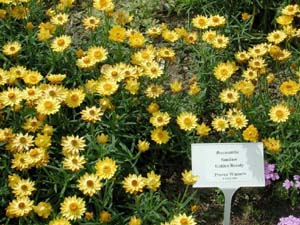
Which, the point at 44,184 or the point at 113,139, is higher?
the point at 113,139

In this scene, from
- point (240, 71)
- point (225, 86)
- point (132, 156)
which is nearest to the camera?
point (132, 156)

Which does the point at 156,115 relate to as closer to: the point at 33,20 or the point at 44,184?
the point at 44,184

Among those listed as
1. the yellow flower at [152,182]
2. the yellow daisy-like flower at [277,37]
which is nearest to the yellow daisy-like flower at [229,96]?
the yellow daisy-like flower at [277,37]

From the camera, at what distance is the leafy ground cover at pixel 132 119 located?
2918mm

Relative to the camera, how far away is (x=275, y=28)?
394 centimetres

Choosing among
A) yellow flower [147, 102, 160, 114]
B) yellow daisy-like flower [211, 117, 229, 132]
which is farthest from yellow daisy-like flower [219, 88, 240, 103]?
yellow flower [147, 102, 160, 114]

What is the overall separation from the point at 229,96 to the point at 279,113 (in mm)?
262

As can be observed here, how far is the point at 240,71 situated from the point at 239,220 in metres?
1.01

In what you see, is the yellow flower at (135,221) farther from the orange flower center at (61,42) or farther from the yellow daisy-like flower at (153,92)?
the orange flower center at (61,42)

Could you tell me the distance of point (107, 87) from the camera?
10.4 ft

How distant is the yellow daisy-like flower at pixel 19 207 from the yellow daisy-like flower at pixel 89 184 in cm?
22

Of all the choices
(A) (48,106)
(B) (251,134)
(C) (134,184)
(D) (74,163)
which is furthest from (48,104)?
(B) (251,134)

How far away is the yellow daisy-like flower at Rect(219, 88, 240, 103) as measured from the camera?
3219 millimetres

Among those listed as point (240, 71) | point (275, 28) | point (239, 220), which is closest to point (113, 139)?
point (239, 220)
